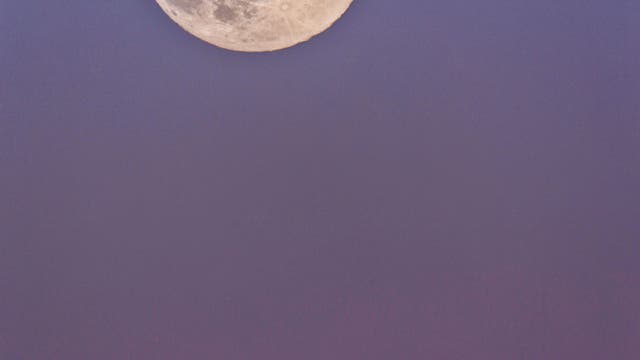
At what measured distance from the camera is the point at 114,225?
93.7 inches

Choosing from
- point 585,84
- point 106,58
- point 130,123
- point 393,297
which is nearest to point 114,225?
point 130,123

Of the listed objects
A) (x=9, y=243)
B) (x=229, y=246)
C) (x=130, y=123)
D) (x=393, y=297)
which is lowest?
(x=393, y=297)

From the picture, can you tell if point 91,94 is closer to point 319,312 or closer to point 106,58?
point 106,58

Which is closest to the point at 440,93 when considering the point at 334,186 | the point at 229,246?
the point at 334,186

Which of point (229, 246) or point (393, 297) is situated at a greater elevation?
point (229, 246)

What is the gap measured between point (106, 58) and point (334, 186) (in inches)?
36.0

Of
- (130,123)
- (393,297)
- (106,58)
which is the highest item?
(106,58)

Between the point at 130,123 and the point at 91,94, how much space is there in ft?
0.55

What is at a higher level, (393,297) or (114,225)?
(114,225)

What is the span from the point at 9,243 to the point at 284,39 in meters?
1.17

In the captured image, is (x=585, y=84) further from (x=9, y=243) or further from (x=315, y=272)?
(x=9, y=243)

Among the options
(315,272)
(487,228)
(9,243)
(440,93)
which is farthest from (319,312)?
(9,243)

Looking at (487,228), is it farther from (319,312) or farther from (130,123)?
(130,123)

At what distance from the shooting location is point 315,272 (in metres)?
2.34
